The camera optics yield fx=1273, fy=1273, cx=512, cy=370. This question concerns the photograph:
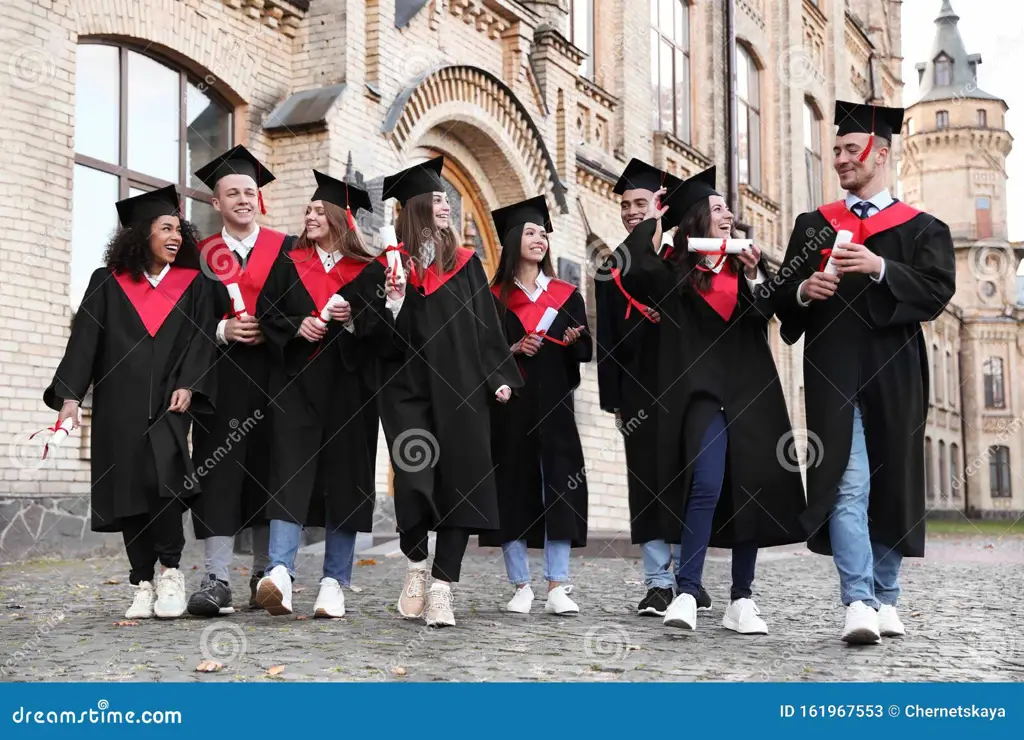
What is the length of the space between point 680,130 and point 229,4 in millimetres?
12123

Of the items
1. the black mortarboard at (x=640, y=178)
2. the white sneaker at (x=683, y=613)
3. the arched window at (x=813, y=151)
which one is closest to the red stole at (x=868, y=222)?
the black mortarboard at (x=640, y=178)

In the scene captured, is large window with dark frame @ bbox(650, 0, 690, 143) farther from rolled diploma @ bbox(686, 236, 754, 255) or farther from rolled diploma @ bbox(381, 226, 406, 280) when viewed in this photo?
rolled diploma @ bbox(381, 226, 406, 280)

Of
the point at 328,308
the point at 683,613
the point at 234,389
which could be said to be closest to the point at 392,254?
the point at 328,308

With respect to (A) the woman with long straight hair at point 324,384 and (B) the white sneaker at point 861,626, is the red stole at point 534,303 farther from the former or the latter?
(B) the white sneaker at point 861,626

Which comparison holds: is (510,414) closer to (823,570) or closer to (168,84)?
(823,570)

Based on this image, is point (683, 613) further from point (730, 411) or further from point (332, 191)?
point (332, 191)

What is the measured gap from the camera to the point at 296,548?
6664mm

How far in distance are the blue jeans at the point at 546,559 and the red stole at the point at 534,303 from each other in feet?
2.84

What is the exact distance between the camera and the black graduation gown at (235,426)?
671 cm

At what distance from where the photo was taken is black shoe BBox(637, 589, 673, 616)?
7000 mm

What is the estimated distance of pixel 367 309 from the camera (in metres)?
6.55

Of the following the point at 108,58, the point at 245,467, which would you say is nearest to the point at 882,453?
the point at 245,467

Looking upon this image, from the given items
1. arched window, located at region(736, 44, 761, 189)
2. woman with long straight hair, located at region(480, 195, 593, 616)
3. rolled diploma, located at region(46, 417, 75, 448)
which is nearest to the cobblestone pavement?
woman with long straight hair, located at region(480, 195, 593, 616)

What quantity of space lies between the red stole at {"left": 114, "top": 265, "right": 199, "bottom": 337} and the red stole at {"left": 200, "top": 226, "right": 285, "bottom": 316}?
21cm
